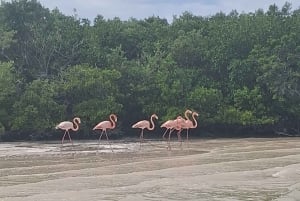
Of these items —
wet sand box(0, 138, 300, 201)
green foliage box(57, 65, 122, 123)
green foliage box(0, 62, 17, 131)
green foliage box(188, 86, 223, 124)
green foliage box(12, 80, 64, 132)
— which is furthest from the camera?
green foliage box(188, 86, 223, 124)

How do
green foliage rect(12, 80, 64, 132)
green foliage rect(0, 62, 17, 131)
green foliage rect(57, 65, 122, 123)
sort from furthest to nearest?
green foliage rect(57, 65, 122, 123)
green foliage rect(0, 62, 17, 131)
green foliage rect(12, 80, 64, 132)

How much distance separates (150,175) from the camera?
15.6 meters

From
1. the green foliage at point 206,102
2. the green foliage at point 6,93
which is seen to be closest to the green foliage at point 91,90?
the green foliage at point 6,93

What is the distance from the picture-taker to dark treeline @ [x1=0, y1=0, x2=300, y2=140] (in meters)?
33.4

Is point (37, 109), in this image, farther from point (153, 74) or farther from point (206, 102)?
point (206, 102)

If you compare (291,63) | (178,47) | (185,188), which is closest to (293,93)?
(291,63)

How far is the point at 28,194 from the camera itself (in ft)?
40.3

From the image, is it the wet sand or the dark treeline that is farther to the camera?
the dark treeline

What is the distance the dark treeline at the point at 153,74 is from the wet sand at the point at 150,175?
963 centimetres

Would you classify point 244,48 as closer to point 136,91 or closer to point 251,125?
point 251,125

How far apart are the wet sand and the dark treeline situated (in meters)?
9.63

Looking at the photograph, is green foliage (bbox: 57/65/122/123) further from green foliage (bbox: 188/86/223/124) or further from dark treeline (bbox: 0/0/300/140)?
green foliage (bbox: 188/86/223/124)

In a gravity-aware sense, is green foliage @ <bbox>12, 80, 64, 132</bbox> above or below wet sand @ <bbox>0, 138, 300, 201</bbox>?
above

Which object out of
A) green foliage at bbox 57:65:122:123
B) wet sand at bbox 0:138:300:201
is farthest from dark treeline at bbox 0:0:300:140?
wet sand at bbox 0:138:300:201
